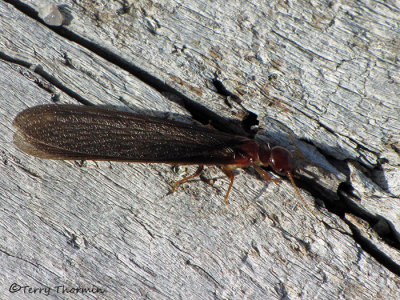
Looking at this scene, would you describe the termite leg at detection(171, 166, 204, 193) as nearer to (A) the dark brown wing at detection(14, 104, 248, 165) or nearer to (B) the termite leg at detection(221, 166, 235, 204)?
(A) the dark brown wing at detection(14, 104, 248, 165)

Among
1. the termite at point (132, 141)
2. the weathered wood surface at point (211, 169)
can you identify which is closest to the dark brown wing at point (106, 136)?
the termite at point (132, 141)

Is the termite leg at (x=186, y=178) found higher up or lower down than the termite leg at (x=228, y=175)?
lower down

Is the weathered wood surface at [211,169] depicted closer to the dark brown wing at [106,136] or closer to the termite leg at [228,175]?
the termite leg at [228,175]

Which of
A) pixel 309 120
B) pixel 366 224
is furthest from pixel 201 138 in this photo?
pixel 366 224

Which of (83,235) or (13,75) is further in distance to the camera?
(13,75)

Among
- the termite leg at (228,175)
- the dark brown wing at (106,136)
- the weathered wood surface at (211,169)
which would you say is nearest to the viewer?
the weathered wood surface at (211,169)

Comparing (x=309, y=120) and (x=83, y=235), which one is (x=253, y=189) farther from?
(x=83, y=235)
